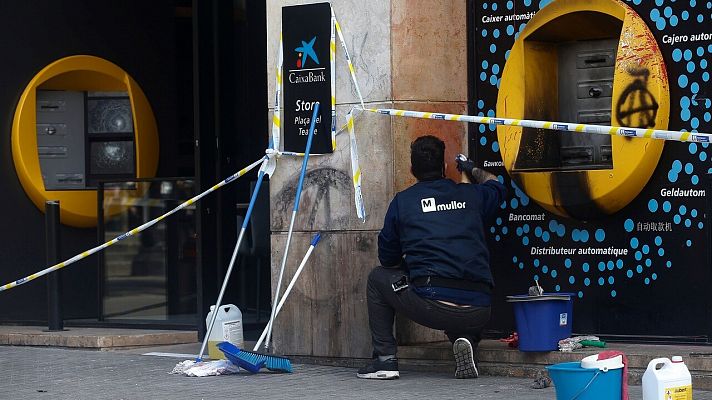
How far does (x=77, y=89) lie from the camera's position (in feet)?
40.9

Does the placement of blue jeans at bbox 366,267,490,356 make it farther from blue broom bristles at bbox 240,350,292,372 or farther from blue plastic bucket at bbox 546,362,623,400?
blue plastic bucket at bbox 546,362,623,400

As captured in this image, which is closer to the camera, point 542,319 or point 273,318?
point 542,319

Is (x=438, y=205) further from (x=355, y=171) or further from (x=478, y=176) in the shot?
(x=355, y=171)

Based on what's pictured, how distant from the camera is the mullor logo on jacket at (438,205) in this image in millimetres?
8242

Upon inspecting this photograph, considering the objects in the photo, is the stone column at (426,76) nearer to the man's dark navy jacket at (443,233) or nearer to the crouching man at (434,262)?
the crouching man at (434,262)

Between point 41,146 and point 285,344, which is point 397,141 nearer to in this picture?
point 285,344

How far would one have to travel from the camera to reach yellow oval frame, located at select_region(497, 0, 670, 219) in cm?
830

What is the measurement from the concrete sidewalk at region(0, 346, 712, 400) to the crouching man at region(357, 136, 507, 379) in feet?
0.93

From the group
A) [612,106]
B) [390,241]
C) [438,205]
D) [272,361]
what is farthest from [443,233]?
[272,361]

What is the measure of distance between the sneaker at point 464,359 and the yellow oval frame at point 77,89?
499cm

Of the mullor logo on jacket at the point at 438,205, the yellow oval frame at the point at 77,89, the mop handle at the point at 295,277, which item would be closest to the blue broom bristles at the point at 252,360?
the mop handle at the point at 295,277

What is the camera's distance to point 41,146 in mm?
12273

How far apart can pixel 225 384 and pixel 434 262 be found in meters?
1.54

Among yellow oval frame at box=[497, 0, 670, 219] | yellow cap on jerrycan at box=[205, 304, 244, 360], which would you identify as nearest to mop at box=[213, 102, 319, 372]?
yellow cap on jerrycan at box=[205, 304, 244, 360]
